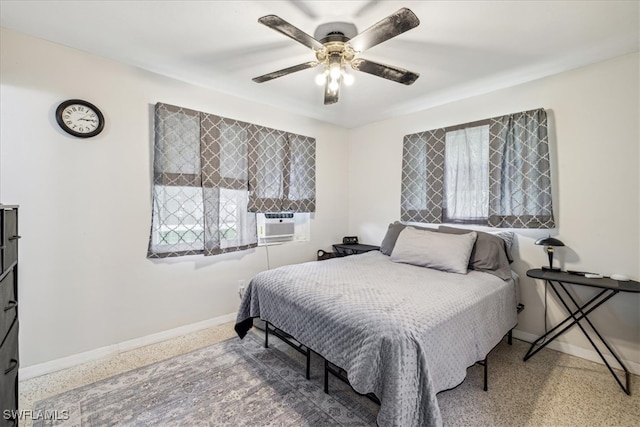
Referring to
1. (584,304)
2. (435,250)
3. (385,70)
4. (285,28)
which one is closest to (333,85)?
(385,70)

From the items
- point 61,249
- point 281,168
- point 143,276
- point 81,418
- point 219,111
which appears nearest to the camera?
point 81,418

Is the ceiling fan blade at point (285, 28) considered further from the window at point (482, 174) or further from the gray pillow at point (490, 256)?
the gray pillow at point (490, 256)

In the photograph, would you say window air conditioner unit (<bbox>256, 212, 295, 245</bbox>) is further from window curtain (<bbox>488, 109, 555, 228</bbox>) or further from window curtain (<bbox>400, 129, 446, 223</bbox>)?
window curtain (<bbox>488, 109, 555, 228</bbox>)

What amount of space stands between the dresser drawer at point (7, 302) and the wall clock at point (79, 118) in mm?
1255

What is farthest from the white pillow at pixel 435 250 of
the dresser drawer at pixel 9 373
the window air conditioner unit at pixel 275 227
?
the dresser drawer at pixel 9 373

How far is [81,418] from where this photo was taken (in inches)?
64.6

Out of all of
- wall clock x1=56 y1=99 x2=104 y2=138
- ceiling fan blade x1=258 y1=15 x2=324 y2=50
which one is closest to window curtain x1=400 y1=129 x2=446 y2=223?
ceiling fan blade x1=258 y1=15 x2=324 y2=50

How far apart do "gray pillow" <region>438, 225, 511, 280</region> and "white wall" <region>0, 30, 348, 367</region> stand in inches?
101

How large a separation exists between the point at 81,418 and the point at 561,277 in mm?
3384

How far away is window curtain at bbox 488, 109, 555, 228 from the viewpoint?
8.13 ft

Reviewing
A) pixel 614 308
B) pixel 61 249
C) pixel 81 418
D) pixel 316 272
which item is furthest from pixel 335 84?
pixel 614 308

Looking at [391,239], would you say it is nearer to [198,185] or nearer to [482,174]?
[482,174]

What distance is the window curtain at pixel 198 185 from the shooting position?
2.57m

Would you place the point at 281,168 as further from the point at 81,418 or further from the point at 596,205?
the point at 596,205
